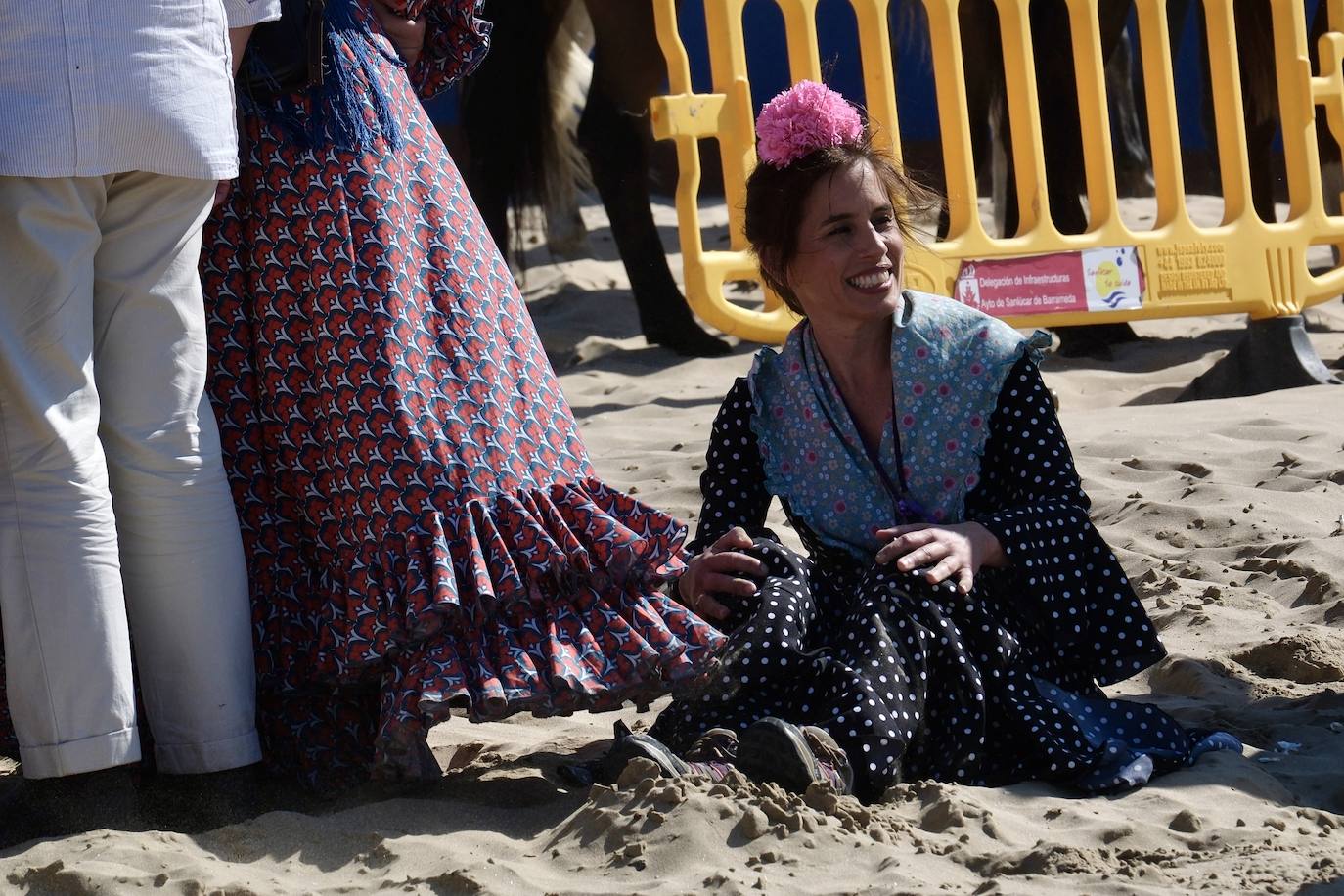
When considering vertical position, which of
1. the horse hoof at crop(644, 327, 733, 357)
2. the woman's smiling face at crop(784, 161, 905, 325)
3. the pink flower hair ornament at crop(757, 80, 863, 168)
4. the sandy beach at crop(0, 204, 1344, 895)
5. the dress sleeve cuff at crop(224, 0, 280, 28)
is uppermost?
the dress sleeve cuff at crop(224, 0, 280, 28)

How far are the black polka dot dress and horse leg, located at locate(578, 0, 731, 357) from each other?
10.1ft

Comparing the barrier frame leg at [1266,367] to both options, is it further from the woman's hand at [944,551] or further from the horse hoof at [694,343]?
the woman's hand at [944,551]

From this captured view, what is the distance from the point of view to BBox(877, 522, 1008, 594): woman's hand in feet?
6.75

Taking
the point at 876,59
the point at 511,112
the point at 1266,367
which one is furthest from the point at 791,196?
the point at 511,112

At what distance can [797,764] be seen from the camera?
6.22 feet

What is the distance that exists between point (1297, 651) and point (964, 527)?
2.39 feet

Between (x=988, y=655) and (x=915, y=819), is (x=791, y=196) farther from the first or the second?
(x=915, y=819)

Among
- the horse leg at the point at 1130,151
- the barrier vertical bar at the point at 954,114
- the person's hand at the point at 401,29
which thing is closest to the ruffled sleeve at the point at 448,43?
the person's hand at the point at 401,29

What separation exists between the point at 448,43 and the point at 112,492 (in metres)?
0.89

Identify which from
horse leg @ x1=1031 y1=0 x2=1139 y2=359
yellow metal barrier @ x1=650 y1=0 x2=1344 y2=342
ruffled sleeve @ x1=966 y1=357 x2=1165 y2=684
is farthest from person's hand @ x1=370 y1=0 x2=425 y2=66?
horse leg @ x1=1031 y1=0 x2=1139 y2=359

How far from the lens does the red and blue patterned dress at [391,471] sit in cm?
197

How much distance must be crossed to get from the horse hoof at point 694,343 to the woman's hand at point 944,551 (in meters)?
3.20

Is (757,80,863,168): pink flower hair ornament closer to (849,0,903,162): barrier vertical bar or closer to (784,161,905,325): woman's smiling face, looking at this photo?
(784,161,905,325): woman's smiling face

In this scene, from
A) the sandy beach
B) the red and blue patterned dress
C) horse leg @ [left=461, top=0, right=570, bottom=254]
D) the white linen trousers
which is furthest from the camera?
horse leg @ [left=461, top=0, right=570, bottom=254]
